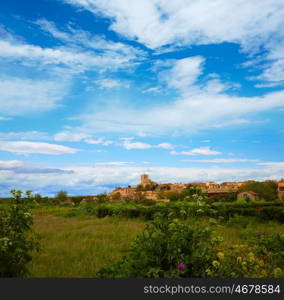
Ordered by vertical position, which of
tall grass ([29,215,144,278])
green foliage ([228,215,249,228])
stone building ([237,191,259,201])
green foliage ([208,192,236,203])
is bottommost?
tall grass ([29,215,144,278])

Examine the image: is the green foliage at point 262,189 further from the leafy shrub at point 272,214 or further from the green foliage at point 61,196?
the leafy shrub at point 272,214

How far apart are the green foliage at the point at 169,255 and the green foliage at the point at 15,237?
1.20 metres

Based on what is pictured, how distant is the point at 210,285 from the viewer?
342 centimetres

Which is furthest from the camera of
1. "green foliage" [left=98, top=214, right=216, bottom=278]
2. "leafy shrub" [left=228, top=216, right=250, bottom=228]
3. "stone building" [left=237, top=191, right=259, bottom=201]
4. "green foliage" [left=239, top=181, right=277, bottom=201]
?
"green foliage" [left=239, top=181, right=277, bottom=201]

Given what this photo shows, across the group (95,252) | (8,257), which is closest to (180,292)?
(8,257)

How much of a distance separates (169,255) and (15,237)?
230cm

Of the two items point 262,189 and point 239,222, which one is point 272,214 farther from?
point 262,189

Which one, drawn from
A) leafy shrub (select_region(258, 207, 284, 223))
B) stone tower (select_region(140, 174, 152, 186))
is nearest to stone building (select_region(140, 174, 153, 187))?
stone tower (select_region(140, 174, 152, 186))

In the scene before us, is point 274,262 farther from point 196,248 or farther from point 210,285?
point 210,285

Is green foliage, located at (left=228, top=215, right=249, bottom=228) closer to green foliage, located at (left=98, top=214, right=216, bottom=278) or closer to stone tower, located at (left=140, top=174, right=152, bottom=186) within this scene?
green foliage, located at (left=98, top=214, right=216, bottom=278)

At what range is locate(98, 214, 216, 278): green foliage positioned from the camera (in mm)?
4125

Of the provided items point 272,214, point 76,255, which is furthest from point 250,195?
point 76,255

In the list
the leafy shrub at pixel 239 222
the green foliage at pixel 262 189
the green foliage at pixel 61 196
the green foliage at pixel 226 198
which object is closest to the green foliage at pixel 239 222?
the leafy shrub at pixel 239 222

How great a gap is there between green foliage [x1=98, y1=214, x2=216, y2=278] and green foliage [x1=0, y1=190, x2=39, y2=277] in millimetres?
1201
